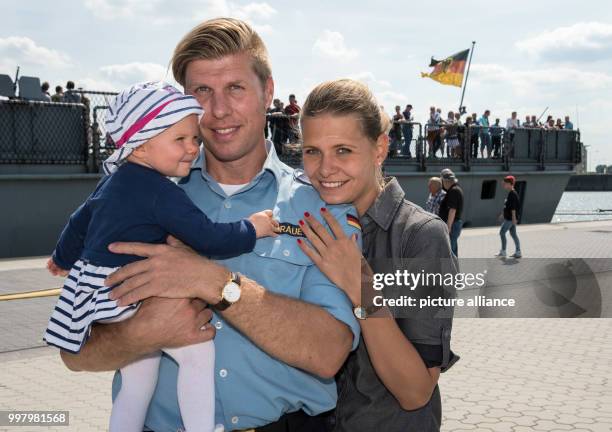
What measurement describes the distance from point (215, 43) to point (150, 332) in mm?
1155

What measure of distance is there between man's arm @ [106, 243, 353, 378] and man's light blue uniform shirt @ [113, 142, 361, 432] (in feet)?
0.15

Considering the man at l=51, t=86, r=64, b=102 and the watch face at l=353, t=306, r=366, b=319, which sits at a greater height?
the man at l=51, t=86, r=64, b=102

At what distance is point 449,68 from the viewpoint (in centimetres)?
3008

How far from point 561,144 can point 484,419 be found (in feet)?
93.8

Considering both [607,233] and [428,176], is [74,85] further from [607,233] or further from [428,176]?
[607,233]

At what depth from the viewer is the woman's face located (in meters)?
2.80

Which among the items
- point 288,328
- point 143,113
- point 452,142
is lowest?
point 288,328

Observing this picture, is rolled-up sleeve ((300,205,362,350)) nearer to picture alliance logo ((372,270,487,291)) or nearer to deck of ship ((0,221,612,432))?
picture alliance logo ((372,270,487,291))

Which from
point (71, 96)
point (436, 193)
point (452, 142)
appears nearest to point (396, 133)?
point (452, 142)

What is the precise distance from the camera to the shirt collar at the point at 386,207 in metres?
2.68

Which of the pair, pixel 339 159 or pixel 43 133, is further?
pixel 43 133

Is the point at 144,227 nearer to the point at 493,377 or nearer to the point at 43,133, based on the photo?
the point at 493,377

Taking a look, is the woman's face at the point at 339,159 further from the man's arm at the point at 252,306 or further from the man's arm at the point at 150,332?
the man's arm at the point at 150,332

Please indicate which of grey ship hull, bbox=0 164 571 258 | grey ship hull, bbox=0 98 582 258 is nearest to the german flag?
grey ship hull, bbox=0 98 582 258
